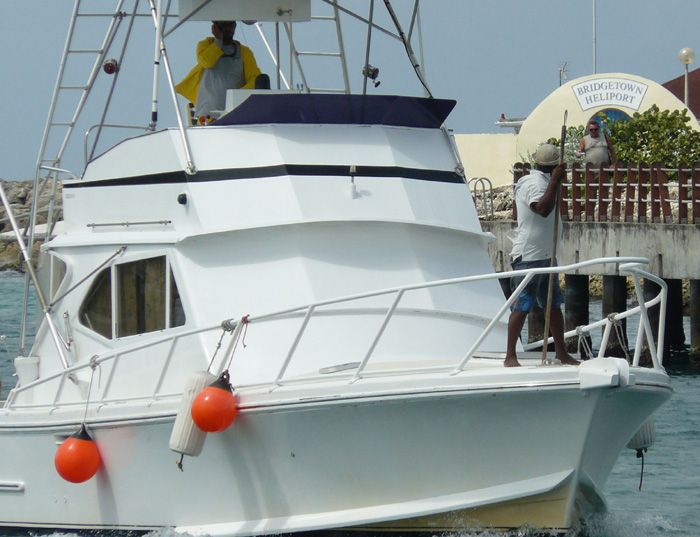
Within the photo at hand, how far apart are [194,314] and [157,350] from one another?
46cm

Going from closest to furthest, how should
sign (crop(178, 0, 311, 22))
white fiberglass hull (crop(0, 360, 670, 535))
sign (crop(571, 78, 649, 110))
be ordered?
white fiberglass hull (crop(0, 360, 670, 535))
sign (crop(178, 0, 311, 22))
sign (crop(571, 78, 649, 110))

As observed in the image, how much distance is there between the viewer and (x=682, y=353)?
21.2m

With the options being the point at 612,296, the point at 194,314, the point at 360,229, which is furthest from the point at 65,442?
the point at 612,296

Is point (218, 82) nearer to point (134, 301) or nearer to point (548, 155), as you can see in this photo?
point (134, 301)

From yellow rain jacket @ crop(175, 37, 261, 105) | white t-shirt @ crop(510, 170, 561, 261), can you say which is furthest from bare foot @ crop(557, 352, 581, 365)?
yellow rain jacket @ crop(175, 37, 261, 105)

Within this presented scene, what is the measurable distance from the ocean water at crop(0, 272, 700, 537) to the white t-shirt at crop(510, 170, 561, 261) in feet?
4.67

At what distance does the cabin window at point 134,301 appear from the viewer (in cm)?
878

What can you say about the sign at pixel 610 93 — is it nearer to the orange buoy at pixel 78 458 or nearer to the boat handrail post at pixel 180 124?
the boat handrail post at pixel 180 124

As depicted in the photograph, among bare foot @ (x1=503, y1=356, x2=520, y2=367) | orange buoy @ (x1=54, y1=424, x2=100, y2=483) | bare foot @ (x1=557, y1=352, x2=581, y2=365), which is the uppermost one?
bare foot @ (x1=503, y1=356, x2=520, y2=367)

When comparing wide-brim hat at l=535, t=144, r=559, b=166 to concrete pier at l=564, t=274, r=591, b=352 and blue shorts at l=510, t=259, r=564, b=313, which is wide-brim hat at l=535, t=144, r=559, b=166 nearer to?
blue shorts at l=510, t=259, r=564, b=313

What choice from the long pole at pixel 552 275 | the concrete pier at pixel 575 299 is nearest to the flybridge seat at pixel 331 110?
the long pole at pixel 552 275

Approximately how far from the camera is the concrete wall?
1883cm

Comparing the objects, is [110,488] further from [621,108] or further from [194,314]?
[621,108]

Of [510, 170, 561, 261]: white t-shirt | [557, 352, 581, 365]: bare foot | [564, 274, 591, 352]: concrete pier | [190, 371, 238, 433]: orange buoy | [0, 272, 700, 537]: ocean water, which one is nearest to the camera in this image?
[190, 371, 238, 433]: orange buoy
